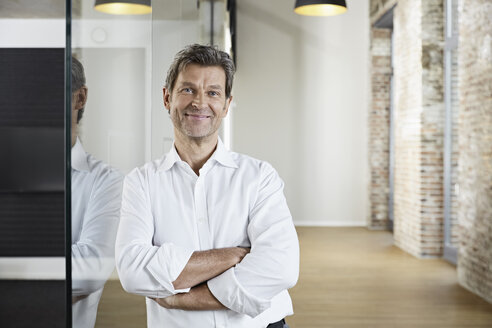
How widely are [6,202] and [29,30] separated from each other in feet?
0.95

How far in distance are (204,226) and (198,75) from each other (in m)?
0.41

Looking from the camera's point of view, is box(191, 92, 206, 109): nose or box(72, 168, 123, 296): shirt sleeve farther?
box(191, 92, 206, 109): nose

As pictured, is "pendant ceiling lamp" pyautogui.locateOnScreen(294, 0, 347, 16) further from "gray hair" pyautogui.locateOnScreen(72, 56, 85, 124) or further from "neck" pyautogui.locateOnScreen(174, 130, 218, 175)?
"gray hair" pyautogui.locateOnScreen(72, 56, 85, 124)

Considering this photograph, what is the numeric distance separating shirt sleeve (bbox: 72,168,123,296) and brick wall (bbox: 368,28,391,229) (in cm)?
780

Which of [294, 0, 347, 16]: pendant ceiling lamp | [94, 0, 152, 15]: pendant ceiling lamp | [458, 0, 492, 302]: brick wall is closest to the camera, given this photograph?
[94, 0, 152, 15]: pendant ceiling lamp

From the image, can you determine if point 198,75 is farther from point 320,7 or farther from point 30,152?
point 320,7

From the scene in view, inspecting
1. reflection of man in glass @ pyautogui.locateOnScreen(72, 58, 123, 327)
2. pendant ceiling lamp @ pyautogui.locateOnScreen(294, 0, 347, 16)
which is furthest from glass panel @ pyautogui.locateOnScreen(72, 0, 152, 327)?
pendant ceiling lamp @ pyautogui.locateOnScreen(294, 0, 347, 16)

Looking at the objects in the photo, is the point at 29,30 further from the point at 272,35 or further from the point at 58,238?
the point at 272,35

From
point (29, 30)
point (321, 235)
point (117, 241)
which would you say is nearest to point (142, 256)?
point (117, 241)

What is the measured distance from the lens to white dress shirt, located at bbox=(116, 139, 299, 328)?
4.37 feet

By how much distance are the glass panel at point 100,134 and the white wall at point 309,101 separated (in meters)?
7.74

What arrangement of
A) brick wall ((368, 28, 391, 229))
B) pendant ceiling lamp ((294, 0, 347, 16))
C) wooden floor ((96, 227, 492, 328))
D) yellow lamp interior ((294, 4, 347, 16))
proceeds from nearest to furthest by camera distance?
wooden floor ((96, 227, 492, 328)), pendant ceiling lamp ((294, 0, 347, 16)), yellow lamp interior ((294, 4, 347, 16)), brick wall ((368, 28, 391, 229))

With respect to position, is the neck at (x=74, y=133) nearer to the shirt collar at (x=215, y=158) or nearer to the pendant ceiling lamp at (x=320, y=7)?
the shirt collar at (x=215, y=158)

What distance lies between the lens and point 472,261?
4.65m
